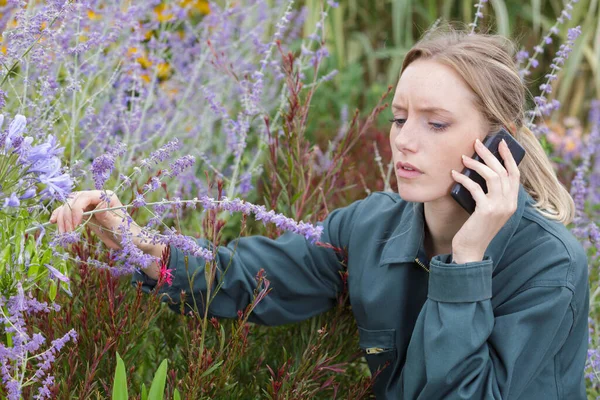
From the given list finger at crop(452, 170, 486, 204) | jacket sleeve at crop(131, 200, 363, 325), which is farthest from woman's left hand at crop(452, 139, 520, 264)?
jacket sleeve at crop(131, 200, 363, 325)

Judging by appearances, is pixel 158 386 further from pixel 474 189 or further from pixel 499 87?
pixel 499 87

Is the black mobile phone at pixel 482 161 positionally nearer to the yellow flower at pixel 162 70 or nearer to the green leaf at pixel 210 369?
the green leaf at pixel 210 369

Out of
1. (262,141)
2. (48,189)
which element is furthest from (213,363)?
(262,141)

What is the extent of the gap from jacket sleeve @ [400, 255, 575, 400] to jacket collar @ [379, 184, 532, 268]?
5.1 inches

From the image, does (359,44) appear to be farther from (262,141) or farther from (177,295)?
(177,295)

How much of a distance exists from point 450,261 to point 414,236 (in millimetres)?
152

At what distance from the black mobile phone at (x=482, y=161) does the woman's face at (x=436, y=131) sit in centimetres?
4

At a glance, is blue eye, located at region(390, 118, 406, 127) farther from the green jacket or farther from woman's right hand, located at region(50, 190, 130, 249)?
woman's right hand, located at region(50, 190, 130, 249)

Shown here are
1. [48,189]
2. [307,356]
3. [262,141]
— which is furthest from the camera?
[262,141]

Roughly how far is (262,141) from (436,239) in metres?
0.82

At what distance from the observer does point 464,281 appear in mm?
1722

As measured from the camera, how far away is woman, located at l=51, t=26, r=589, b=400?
68.1 inches

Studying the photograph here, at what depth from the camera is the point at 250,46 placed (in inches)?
153

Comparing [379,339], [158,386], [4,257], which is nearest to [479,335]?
[379,339]
